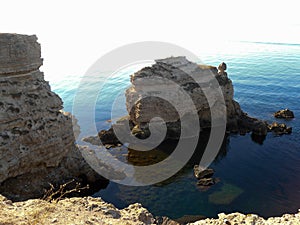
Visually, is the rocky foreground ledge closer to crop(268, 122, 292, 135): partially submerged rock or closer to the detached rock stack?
the detached rock stack

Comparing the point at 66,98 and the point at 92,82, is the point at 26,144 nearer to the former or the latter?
the point at 66,98

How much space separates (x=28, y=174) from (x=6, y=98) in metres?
8.41

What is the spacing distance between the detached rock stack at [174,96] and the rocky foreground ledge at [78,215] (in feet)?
92.9

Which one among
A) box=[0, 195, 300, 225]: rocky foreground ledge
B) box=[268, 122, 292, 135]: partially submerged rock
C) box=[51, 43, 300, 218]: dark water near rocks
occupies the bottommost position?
box=[51, 43, 300, 218]: dark water near rocks

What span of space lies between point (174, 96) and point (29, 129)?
24768mm

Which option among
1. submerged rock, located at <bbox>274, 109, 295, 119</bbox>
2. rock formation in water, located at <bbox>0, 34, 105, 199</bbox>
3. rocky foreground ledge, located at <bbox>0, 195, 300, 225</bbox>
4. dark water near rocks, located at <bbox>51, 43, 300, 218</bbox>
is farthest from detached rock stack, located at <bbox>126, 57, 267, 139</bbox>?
rocky foreground ledge, located at <bbox>0, 195, 300, 225</bbox>

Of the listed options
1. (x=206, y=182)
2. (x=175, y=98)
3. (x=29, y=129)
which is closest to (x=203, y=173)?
(x=206, y=182)

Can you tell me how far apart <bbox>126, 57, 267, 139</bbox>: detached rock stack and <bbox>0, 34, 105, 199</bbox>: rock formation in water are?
16.1 metres

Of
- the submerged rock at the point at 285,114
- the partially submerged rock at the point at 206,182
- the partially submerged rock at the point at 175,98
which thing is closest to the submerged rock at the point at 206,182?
the partially submerged rock at the point at 206,182

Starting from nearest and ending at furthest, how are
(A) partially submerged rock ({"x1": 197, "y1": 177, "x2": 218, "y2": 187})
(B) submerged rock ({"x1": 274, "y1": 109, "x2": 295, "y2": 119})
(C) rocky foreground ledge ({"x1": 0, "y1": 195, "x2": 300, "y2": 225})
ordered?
(C) rocky foreground ledge ({"x1": 0, "y1": 195, "x2": 300, "y2": 225})
(A) partially submerged rock ({"x1": 197, "y1": 177, "x2": 218, "y2": 187})
(B) submerged rock ({"x1": 274, "y1": 109, "x2": 295, "y2": 119})

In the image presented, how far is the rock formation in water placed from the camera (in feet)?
85.6

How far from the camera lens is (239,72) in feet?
329

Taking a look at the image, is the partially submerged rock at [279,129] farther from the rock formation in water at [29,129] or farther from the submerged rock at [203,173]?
the rock formation in water at [29,129]

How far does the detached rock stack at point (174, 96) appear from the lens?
4394cm
